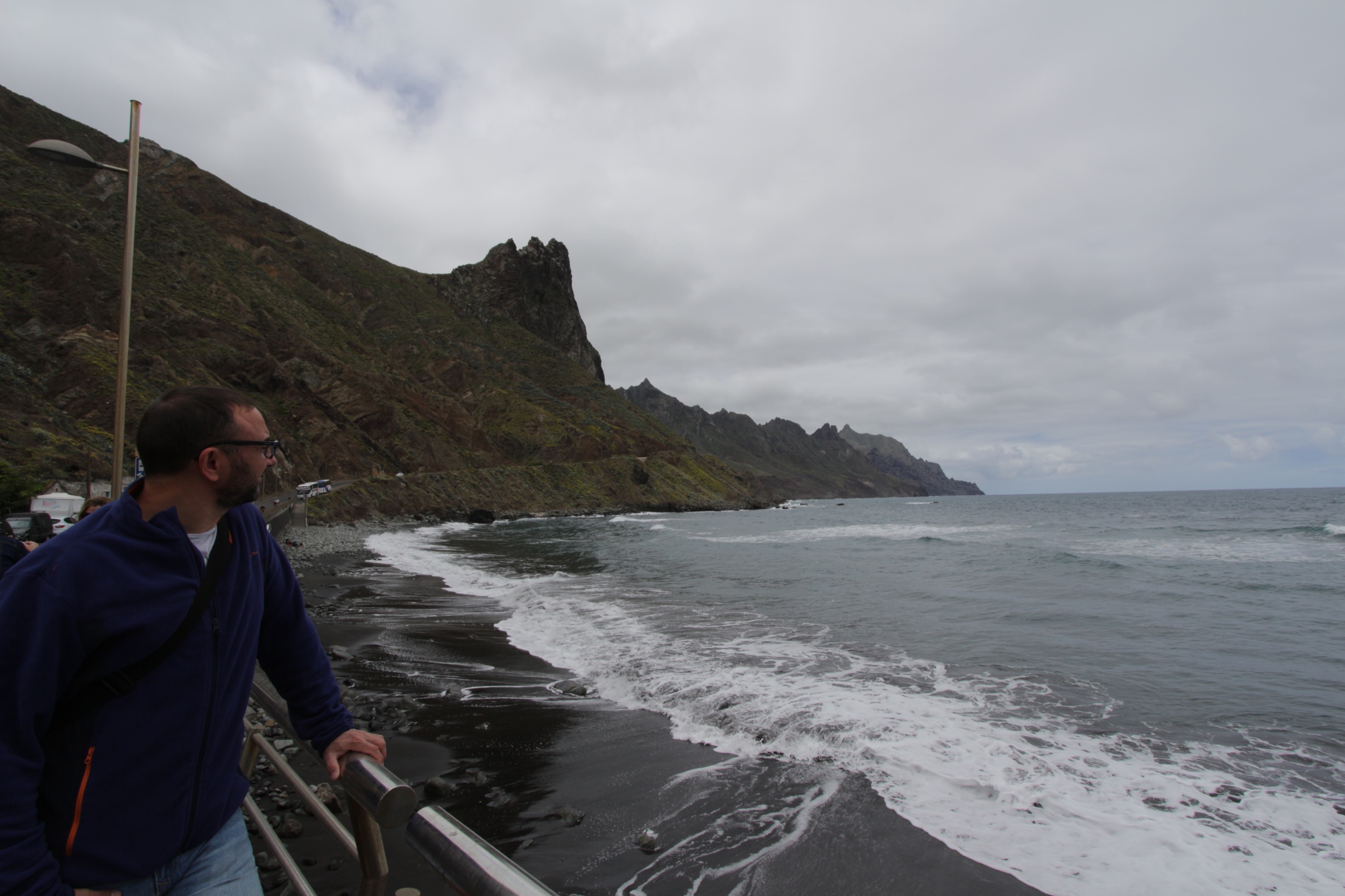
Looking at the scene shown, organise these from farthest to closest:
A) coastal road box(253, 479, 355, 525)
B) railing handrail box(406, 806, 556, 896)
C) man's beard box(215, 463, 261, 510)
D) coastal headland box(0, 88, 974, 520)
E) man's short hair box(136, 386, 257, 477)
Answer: coastal headland box(0, 88, 974, 520), coastal road box(253, 479, 355, 525), man's beard box(215, 463, 261, 510), man's short hair box(136, 386, 257, 477), railing handrail box(406, 806, 556, 896)

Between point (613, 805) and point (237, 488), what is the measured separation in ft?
15.6

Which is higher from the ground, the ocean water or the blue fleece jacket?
the blue fleece jacket

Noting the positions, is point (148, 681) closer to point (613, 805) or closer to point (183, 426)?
point (183, 426)

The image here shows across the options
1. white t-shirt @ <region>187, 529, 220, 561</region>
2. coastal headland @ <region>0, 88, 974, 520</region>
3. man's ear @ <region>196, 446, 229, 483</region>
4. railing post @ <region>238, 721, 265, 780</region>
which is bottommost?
railing post @ <region>238, 721, 265, 780</region>

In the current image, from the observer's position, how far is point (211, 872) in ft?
5.87

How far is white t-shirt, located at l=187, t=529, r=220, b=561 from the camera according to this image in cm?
183

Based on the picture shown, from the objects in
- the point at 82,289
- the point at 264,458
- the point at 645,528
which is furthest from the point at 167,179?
the point at 264,458

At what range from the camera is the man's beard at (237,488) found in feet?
6.17

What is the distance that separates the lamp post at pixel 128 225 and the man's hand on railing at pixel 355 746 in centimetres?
497

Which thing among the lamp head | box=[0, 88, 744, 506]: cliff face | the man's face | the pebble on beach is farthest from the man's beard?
box=[0, 88, 744, 506]: cliff face

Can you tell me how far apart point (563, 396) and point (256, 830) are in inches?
3645

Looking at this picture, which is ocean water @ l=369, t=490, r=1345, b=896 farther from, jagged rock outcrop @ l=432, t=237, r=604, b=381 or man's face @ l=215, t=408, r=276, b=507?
jagged rock outcrop @ l=432, t=237, r=604, b=381

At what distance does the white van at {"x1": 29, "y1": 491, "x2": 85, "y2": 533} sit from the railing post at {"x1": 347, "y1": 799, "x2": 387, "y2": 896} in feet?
57.8

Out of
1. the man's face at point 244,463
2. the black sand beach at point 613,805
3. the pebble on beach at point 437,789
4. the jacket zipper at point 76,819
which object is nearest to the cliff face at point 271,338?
the black sand beach at point 613,805
